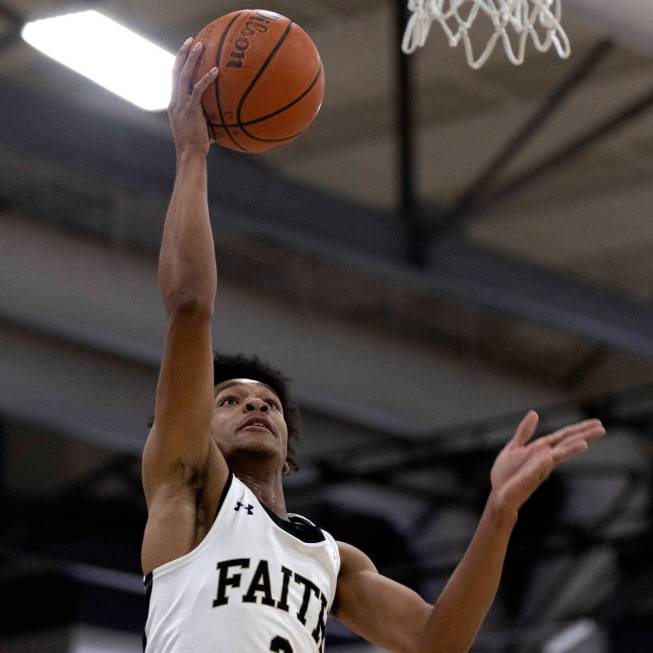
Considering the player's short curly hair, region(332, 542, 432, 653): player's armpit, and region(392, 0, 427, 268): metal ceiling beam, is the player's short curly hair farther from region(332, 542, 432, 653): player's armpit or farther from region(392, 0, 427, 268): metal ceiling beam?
region(392, 0, 427, 268): metal ceiling beam

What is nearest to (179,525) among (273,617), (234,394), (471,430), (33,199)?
(273,617)

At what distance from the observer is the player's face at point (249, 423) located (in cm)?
415

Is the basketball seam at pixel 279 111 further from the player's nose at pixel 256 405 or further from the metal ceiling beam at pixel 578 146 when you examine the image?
the metal ceiling beam at pixel 578 146

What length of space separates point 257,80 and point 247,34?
5.3 inches

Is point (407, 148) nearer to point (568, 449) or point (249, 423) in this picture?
point (249, 423)

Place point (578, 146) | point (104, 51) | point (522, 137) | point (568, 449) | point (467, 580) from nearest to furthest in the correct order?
point (568, 449), point (467, 580), point (104, 51), point (522, 137), point (578, 146)

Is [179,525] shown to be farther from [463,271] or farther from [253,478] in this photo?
[463,271]

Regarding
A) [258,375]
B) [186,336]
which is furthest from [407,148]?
[186,336]

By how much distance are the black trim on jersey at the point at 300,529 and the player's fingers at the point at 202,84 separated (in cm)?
105

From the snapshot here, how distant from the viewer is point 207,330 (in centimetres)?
367

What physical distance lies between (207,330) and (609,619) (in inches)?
393

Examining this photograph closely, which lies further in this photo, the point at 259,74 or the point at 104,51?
the point at 104,51

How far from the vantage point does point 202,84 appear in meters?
3.90

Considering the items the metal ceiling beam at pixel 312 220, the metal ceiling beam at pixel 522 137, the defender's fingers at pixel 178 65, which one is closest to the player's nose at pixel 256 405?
the defender's fingers at pixel 178 65
